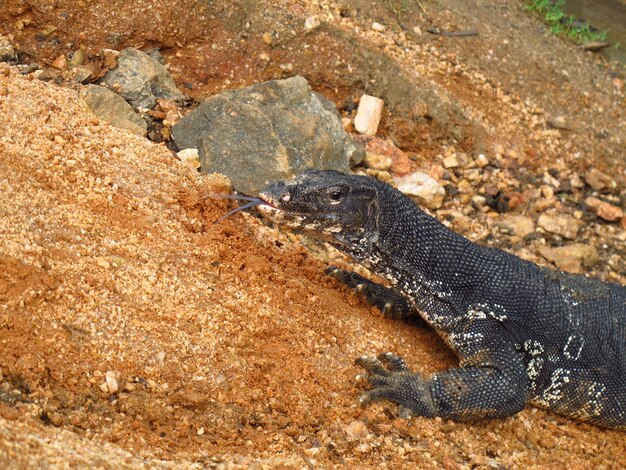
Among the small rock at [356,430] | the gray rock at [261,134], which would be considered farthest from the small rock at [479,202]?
the small rock at [356,430]

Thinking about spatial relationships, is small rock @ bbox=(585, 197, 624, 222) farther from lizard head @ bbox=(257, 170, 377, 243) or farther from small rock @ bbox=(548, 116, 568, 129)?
lizard head @ bbox=(257, 170, 377, 243)

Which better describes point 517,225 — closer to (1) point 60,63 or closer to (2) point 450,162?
(2) point 450,162

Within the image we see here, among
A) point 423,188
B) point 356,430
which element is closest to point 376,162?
point 423,188

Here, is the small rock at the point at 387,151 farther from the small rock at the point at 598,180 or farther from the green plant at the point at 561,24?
the green plant at the point at 561,24

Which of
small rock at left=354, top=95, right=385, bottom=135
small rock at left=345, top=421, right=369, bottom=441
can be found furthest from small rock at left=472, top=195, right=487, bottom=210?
small rock at left=345, top=421, right=369, bottom=441

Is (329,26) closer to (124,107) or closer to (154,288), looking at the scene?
(124,107)

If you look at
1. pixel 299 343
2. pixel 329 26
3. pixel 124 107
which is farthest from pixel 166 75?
pixel 299 343
